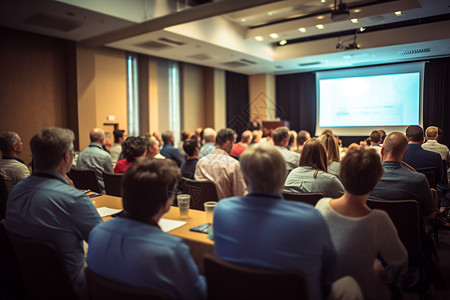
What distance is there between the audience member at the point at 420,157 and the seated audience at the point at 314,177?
1.74 m

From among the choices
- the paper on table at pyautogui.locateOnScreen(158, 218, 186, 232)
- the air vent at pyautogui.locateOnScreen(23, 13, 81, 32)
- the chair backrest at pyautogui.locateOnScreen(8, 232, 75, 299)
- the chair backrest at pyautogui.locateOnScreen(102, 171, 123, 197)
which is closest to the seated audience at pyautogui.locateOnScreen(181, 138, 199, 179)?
the chair backrest at pyautogui.locateOnScreen(102, 171, 123, 197)

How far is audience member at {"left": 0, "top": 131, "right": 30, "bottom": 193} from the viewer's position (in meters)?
3.23

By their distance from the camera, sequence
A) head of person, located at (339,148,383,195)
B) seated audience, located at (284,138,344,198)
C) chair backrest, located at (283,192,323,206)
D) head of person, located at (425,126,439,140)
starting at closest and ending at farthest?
head of person, located at (339,148,383,195) < chair backrest, located at (283,192,323,206) < seated audience, located at (284,138,344,198) < head of person, located at (425,126,439,140)

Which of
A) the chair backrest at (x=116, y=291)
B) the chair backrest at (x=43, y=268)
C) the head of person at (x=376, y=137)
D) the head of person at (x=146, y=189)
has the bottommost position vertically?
the chair backrest at (x=43, y=268)

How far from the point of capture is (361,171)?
5.23 feet

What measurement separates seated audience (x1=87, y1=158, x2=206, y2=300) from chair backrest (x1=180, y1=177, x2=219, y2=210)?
1471 mm

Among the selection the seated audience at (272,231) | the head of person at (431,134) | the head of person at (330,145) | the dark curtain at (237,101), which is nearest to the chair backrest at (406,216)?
the seated audience at (272,231)

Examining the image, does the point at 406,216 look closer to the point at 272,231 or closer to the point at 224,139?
the point at 272,231

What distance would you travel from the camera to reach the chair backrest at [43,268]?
1399mm

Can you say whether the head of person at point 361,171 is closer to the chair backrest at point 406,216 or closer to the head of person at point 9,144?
the chair backrest at point 406,216

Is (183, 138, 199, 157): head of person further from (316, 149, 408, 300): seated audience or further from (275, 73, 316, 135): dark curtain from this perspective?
(275, 73, 316, 135): dark curtain

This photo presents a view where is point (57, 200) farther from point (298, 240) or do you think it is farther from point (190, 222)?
point (298, 240)

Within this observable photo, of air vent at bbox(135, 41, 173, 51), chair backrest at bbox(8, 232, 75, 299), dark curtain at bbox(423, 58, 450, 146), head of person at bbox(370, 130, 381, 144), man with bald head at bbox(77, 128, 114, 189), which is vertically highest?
air vent at bbox(135, 41, 173, 51)

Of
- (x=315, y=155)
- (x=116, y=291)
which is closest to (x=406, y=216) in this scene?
(x=315, y=155)
